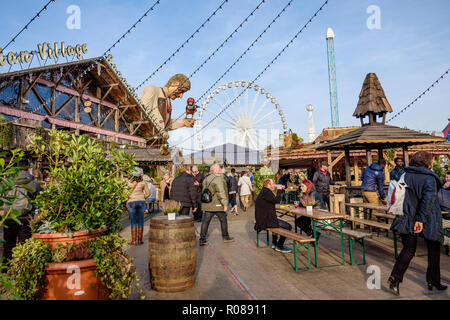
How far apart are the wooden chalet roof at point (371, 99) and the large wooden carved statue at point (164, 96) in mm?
15156

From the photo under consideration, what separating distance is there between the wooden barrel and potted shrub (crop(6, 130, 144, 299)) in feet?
1.65

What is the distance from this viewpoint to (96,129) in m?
17.9

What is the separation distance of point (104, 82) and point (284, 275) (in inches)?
683

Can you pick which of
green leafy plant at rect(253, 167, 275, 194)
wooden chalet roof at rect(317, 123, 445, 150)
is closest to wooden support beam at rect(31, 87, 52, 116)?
green leafy plant at rect(253, 167, 275, 194)

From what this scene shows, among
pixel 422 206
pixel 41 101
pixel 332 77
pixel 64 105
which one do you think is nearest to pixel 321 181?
pixel 422 206

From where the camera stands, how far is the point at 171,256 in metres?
3.86

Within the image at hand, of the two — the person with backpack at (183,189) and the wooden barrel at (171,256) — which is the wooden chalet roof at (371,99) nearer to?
the person with backpack at (183,189)

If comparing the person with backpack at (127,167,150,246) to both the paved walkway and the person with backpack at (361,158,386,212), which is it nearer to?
the paved walkway

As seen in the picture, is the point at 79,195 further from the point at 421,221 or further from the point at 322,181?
the point at 322,181

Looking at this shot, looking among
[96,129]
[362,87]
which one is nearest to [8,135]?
[96,129]

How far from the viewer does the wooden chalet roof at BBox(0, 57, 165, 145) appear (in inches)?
530

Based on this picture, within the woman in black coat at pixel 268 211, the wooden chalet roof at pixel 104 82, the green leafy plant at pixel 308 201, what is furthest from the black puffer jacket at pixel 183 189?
the wooden chalet roof at pixel 104 82
